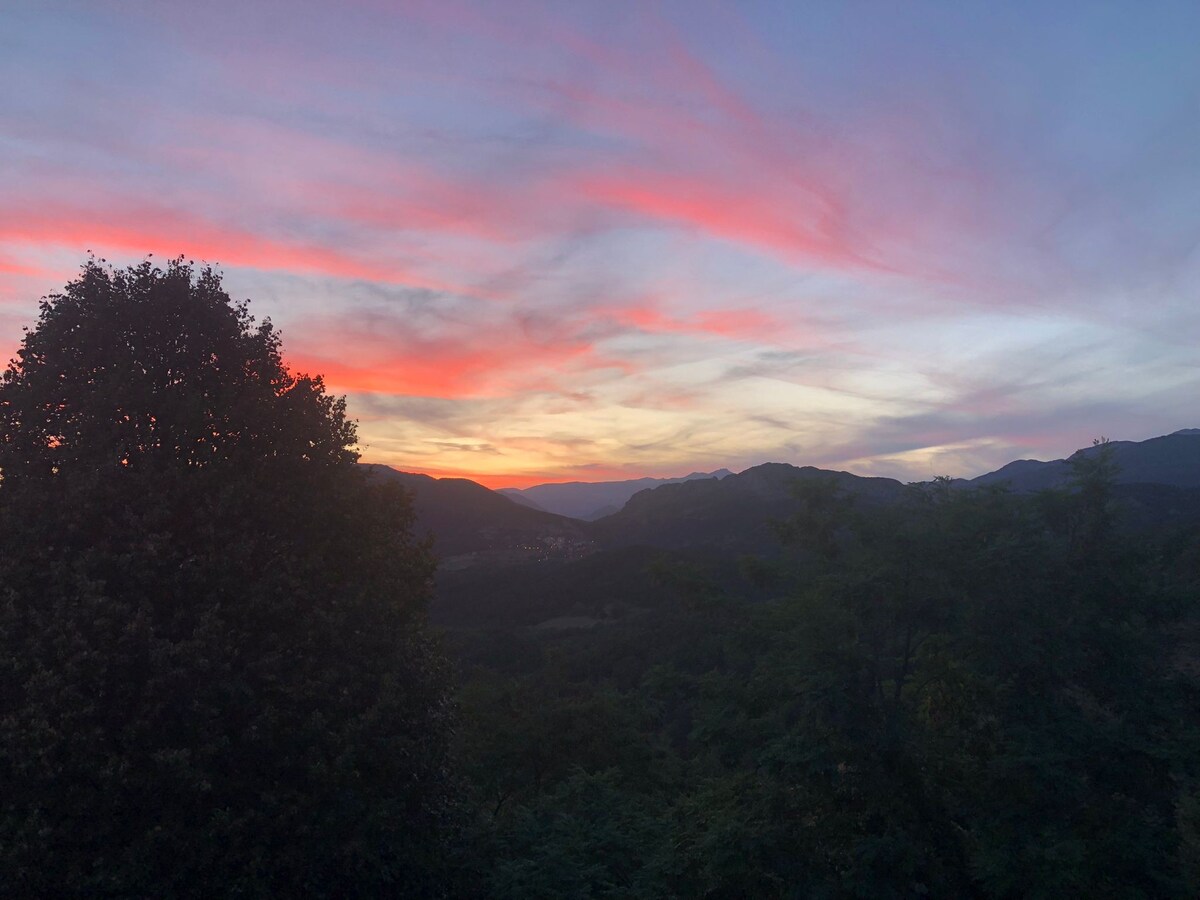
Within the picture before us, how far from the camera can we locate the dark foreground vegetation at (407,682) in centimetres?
926

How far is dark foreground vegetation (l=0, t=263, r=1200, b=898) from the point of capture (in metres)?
9.26

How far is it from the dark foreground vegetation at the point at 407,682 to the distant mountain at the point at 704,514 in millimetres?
105377

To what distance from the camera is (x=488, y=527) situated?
146 meters

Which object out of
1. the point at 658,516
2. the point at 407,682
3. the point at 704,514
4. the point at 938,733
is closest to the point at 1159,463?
the point at 704,514

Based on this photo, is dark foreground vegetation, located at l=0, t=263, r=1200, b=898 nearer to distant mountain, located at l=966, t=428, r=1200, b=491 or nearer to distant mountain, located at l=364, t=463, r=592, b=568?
distant mountain, located at l=966, t=428, r=1200, b=491

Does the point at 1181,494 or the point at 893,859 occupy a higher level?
the point at 1181,494

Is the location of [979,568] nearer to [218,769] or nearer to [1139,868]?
[1139,868]

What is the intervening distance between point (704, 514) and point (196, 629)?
159281 mm

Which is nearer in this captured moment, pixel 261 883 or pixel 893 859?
pixel 261 883

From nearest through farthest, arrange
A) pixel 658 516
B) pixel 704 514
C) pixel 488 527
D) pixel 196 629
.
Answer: pixel 196 629 → pixel 488 527 → pixel 704 514 → pixel 658 516

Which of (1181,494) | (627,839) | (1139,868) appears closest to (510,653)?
(627,839)

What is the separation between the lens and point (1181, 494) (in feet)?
240

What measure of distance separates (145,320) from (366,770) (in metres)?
7.91

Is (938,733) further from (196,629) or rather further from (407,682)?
(196,629)
